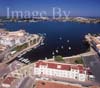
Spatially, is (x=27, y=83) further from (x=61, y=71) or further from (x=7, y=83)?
(x=61, y=71)

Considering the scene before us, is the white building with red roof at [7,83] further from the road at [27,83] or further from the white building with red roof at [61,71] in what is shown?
the white building with red roof at [61,71]

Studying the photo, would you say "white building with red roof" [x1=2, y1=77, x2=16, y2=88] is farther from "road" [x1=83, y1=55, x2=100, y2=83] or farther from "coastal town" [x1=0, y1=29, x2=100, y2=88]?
"road" [x1=83, y1=55, x2=100, y2=83]

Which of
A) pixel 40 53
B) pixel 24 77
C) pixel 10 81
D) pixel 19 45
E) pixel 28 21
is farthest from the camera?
pixel 28 21

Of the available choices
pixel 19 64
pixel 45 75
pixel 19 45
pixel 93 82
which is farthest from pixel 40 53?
pixel 93 82

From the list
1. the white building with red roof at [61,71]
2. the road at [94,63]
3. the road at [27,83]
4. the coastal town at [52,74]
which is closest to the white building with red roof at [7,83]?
the coastal town at [52,74]

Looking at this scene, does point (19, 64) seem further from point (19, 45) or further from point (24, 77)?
point (19, 45)

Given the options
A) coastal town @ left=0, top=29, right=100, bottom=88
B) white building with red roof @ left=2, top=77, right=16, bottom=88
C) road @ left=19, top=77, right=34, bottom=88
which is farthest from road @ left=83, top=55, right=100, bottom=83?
white building with red roof @ left=2, top=77, right=16, bottom=88
